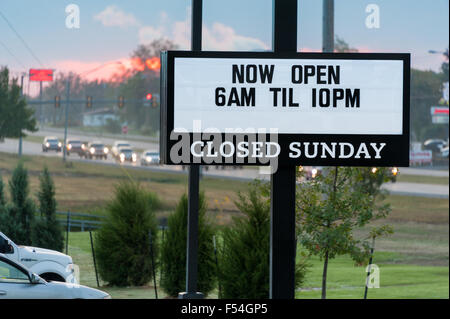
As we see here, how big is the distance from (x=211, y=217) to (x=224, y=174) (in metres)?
45.1

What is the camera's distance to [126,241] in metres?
19.2

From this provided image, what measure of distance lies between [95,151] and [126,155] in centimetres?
274

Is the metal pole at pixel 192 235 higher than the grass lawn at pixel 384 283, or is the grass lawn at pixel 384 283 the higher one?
the metal pole at pixel 192 235

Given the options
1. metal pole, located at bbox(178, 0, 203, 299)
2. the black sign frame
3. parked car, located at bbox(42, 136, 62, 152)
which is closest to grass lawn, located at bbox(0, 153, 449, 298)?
parked car, located at bbox(42, 136, 62, 152)

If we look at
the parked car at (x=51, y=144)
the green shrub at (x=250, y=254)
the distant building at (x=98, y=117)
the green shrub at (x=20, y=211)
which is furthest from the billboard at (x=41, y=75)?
the green shrub at (x=250, y=254)

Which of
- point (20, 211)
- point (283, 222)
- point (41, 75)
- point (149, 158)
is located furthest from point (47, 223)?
point (149, 158)

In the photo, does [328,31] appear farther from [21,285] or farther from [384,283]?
[21,285]

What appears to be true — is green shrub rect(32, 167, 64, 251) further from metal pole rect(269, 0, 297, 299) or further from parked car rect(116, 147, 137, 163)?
parked car rect(116, 147, 137, 163)

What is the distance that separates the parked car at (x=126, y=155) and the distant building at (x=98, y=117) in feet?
20.4

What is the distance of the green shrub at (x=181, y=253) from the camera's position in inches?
675

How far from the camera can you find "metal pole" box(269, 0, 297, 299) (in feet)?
30.7

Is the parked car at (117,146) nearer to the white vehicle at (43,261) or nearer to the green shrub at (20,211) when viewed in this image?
the green shrub at (20,211)
